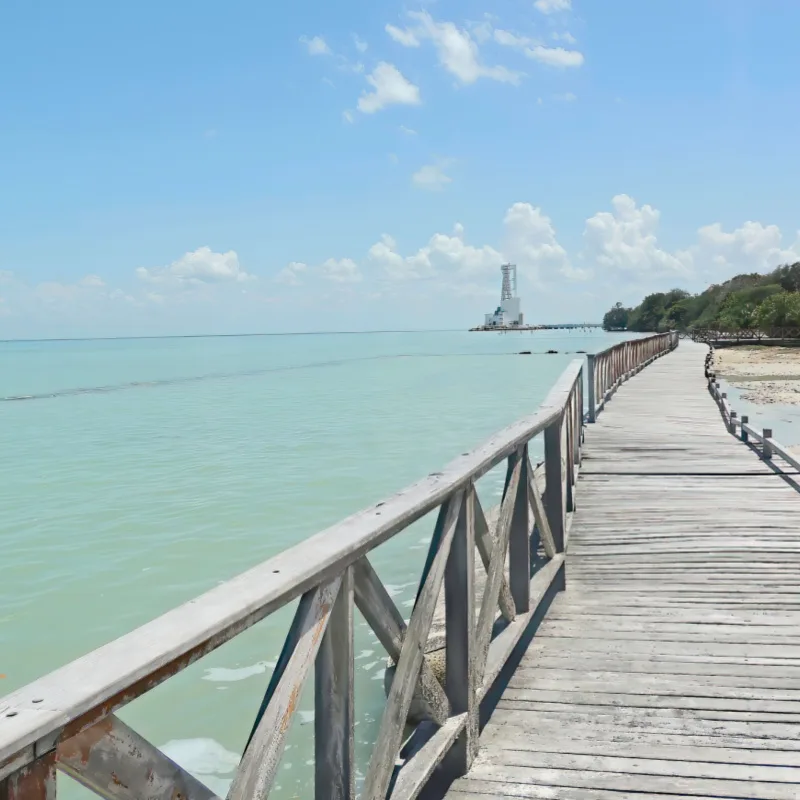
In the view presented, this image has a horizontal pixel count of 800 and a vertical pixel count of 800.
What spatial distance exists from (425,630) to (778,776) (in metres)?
1.40

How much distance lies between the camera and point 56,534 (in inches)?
456

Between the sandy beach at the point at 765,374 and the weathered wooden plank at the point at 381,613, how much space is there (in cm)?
2662

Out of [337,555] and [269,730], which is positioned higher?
[337,555]

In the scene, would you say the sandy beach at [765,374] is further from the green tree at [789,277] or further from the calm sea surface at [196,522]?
the green tree at [789,277]

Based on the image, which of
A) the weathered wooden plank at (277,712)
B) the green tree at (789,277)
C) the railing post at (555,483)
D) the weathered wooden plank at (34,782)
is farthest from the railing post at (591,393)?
the green tree at (789,277)

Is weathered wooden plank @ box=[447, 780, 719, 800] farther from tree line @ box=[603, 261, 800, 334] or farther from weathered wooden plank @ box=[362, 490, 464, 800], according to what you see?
tree line @ box=[603, 261, 800, 334]

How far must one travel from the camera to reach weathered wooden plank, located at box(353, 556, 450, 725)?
202 centimetres

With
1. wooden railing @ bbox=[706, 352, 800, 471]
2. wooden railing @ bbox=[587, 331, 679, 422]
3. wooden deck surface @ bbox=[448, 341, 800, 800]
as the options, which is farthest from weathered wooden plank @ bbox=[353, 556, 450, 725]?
wooden railing @ bbox=[587, 331, 679, 422]

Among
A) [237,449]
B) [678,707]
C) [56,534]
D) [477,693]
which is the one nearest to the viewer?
[477,693]

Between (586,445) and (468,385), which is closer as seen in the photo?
(586,445)

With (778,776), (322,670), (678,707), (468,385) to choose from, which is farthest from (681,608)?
(468,385)

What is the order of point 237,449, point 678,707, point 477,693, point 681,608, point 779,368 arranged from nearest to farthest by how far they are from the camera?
point 477,693 → point 678,707 → point 681,608 → point 237,449 → point 779,368

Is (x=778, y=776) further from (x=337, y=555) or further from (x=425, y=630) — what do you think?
(x=337, y=555)

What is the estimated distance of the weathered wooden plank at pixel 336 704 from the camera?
184 centimetres
